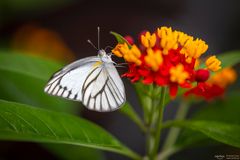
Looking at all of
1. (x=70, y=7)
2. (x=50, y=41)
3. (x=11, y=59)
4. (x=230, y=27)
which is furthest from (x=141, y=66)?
(x=70, y=7)

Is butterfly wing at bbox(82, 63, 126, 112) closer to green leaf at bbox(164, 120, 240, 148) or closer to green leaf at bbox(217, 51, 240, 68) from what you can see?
green leaf at bbox(164, 120, 240, 148)

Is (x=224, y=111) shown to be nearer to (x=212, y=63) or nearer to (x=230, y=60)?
(x=230, y=60)

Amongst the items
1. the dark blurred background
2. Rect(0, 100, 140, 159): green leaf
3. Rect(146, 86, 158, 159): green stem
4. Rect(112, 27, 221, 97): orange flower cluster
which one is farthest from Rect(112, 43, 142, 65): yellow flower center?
the dark blurred background

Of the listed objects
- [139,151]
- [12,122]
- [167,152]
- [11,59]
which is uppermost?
[11,59]

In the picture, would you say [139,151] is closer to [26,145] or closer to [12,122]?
[26,145]

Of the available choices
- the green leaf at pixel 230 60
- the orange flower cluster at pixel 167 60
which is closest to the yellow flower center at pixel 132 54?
the orange flower cluster at pixel 167 60

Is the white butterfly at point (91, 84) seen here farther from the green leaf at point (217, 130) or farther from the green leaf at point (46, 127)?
the green leaf at point (217, 130)
